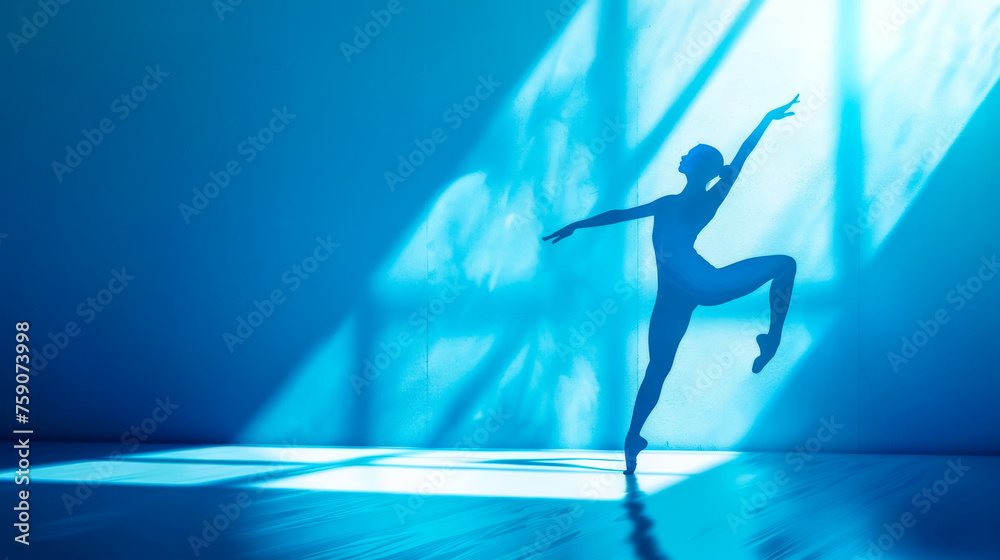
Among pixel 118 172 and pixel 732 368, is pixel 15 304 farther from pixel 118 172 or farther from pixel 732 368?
pixel 732 368

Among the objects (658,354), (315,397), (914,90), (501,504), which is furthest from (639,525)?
(914,90)

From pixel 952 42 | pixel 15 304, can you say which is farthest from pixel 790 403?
pixel 15 304

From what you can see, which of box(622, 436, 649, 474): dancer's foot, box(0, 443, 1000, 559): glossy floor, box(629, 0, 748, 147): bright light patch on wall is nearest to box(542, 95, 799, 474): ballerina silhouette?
box(622, 436, 649, 474): dancer's foot

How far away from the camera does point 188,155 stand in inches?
179

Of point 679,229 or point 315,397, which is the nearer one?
point 679,229

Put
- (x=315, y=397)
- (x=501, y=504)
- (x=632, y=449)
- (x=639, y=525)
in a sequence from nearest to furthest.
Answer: (x=639, y=525) → (x=501, y=504) → (x=632, y=449) → (x=315, y=397)

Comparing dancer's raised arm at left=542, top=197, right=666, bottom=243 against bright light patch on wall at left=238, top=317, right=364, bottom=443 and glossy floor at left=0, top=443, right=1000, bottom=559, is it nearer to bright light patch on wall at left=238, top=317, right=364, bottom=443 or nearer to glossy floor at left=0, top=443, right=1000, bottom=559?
glossy floor at left=0, top=443, right=1000, bottom=559

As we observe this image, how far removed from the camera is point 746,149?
3.80m

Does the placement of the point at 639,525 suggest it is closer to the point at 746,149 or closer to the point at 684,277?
the point at 684,277

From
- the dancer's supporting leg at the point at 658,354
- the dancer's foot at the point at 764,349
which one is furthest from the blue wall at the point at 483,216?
the dancer's supporting leg at the point at 658,354

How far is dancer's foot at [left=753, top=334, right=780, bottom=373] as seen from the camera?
3.75 metres

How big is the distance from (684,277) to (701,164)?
68cm

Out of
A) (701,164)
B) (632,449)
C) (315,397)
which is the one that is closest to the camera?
(632,449)

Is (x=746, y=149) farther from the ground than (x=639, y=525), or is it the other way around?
(x=746, y=149)
